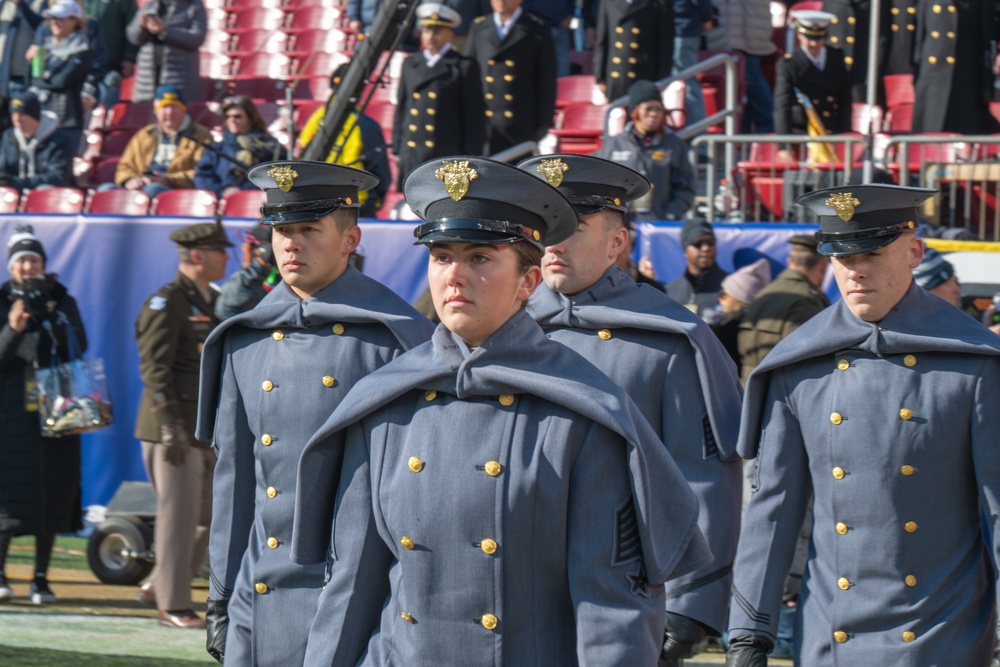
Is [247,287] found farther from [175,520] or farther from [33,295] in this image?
[33,295]

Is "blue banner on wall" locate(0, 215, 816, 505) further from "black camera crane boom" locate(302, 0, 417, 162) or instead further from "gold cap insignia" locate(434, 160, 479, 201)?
"gold cap insignia" locate(434, 160, 479, 201)

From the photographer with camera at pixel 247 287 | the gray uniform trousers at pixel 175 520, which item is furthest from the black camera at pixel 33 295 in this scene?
the photographer with camera at pixel 247 287

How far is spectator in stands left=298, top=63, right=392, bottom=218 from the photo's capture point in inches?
457

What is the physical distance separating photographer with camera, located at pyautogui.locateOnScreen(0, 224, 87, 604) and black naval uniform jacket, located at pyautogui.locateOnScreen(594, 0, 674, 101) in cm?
508

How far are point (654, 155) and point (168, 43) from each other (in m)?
6.68

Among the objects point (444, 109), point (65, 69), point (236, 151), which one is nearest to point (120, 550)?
point (236, 151)

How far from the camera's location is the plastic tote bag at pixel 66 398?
898 centimetres

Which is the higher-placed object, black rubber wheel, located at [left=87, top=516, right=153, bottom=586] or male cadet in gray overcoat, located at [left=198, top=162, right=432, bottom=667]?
male cadet in gray overcoat, located at [left=198, top=162, right=432, bottom=667]

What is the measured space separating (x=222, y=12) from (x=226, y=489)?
50.1 feet

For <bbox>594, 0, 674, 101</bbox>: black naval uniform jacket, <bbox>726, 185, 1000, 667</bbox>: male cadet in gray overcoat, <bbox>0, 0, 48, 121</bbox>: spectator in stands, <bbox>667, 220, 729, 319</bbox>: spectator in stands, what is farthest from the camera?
<bbox>0, 0, 48, 121</bbox>: spectator in stands

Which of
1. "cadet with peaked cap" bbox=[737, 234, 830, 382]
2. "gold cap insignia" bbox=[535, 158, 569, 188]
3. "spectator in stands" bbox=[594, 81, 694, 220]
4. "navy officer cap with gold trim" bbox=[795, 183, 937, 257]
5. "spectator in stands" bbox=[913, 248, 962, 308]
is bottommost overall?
"cadet with peaked cap" bbox=[737, 234, 830, 382]

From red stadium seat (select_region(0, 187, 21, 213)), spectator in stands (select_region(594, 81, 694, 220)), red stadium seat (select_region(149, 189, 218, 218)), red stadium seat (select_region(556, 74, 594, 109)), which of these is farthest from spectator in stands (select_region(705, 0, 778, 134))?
red stadium seat (select_region(0, 187, 21, 213))

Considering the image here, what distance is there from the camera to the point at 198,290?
862cm

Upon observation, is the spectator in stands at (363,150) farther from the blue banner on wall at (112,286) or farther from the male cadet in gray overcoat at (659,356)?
the male cadet in gray overcoat at (659,356)
